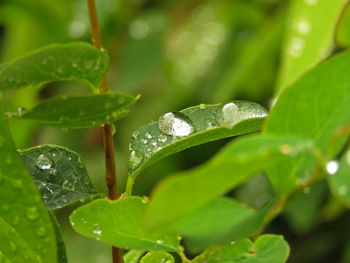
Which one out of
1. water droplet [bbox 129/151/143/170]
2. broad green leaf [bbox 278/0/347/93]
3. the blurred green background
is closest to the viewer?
water droplet [bbox 129/151/143/170]

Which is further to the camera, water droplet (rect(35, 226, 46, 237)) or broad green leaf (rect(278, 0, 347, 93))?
broad green leaf (rect(278, 0, 347, 93))

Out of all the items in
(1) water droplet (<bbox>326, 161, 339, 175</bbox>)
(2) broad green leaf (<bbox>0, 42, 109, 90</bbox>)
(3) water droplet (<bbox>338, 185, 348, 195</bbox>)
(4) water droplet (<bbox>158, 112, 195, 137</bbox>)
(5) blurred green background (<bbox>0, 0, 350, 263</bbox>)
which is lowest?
(3) water droplet (<bbox>338, 185, 348, 195</bbox>)

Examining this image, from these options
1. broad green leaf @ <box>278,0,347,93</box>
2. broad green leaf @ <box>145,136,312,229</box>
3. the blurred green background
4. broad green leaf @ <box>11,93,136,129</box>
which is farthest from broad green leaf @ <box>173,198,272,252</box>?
the blurred green background

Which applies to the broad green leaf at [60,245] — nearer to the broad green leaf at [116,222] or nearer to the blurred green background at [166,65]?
the broad green leaf at [116,222]

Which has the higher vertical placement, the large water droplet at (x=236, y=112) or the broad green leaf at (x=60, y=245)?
the large water droplet at (x=236, y=112)

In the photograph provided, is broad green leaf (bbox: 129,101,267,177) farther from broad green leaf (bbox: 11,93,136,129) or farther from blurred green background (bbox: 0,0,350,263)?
blurred green background (bbox: 0,0,350,263)

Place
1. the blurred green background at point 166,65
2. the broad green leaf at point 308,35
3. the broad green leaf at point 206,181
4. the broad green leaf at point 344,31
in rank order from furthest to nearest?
the blurred green background at point 166,65
the broad green leaf at point 308,35
the broad green leaf at point 344,31
the broad green leaf at point 206,181

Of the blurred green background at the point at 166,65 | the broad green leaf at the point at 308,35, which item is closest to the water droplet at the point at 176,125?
the broad green leaf at the point at 308,35
